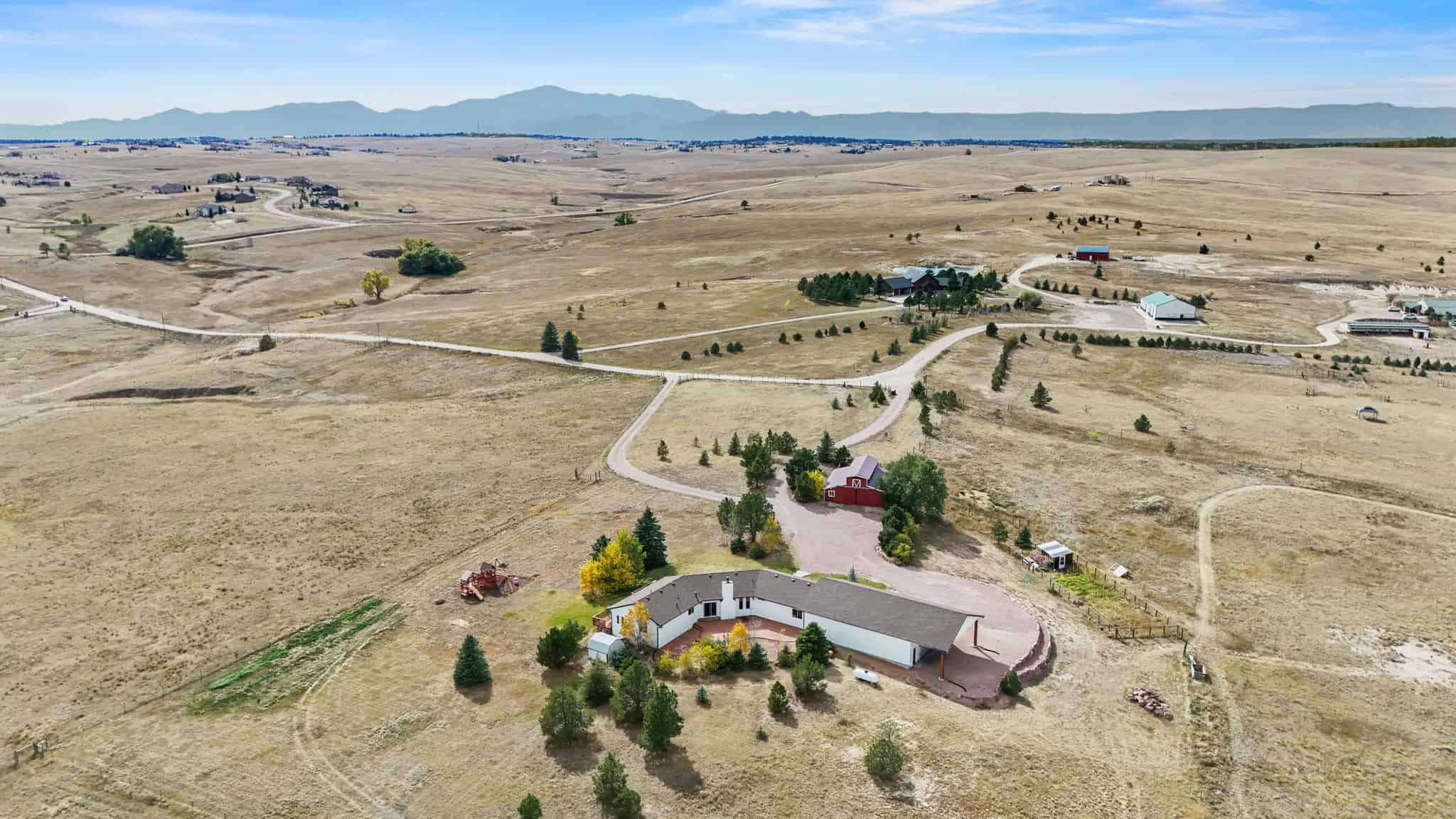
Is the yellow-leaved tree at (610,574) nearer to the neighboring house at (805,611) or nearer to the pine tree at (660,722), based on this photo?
the neighboring house at (805,611)

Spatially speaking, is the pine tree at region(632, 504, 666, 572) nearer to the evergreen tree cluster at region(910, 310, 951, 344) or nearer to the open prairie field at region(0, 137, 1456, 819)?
the open prairie field at region(0, 137, 1456, 819)

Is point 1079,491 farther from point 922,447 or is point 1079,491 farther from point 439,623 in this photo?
point 439,623

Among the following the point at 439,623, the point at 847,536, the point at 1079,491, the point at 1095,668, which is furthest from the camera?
the point at 1079,491

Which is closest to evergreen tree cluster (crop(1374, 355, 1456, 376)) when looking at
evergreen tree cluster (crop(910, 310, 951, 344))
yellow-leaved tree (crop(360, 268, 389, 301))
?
evergreen tree cluster (crop(910, 310, 951, 344))

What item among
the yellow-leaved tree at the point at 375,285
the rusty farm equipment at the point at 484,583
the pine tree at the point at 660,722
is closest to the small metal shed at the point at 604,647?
the pine tree at the point at 660,722

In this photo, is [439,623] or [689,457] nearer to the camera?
[439,623]

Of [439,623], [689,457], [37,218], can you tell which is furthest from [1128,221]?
[37,218]

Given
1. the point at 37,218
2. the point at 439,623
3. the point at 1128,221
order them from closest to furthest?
the point at 439,623, the point at 1128,221, the point at 37,218
